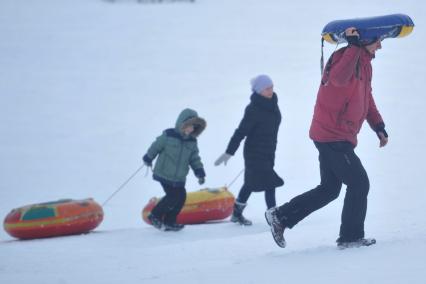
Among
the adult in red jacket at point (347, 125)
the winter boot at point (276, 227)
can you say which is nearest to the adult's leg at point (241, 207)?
the winter boot at point (276, 227)

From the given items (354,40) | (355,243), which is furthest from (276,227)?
(354,40)

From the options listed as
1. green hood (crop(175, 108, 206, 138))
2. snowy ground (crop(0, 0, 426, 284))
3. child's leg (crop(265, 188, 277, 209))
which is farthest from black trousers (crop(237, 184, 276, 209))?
green hood (crop(175, 108, 206, 138))

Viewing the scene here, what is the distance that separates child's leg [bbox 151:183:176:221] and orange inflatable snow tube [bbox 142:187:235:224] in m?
0.63

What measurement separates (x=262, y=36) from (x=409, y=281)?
83.7 feet

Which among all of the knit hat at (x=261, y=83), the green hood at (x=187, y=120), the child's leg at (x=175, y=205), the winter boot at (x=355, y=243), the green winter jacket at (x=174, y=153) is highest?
the knit hat at (x=261, y=83)

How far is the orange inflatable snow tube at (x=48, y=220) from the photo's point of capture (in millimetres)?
7129

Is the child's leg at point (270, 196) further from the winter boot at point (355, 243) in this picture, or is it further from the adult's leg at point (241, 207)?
the winter boot at point (355, 243)

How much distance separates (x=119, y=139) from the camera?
595 inches

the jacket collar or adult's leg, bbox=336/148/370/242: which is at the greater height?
the jacket collar

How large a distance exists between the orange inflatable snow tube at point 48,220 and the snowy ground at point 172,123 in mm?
206

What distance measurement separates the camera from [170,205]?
720 centimetres

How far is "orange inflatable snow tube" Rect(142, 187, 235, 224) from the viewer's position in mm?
7946

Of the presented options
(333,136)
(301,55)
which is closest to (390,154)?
Result: (333,136)

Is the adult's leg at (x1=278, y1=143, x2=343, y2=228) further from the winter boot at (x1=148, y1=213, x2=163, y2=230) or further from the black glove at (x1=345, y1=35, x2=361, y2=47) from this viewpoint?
the winter boot at (x1=148, y1=213, x2=163, y2=230)
